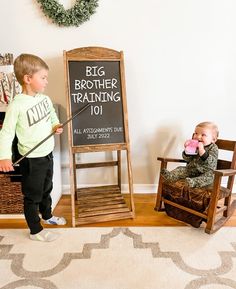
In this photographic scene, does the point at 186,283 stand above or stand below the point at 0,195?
below

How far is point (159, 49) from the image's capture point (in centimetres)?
222

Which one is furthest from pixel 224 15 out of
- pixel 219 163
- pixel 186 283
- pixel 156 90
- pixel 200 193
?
pixel 186 283

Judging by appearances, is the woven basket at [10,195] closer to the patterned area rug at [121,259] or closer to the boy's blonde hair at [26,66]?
the patterned area rug at [121,259]

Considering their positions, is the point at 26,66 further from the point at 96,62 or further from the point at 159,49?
the point at 159,49

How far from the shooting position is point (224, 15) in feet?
7.02

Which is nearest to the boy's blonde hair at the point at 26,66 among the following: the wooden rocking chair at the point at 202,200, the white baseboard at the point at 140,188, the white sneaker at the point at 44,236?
the white sneaker at the point at 44,236

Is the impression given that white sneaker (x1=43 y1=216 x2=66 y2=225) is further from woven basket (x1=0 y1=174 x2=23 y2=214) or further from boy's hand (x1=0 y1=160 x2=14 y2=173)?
boy's hand (x1=0 y1=160 x2=14 y2=173)

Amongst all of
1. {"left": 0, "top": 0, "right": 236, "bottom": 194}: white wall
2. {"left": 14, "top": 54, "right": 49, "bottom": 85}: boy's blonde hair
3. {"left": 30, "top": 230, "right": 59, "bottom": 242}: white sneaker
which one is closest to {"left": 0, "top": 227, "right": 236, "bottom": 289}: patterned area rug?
{"left": 30, "top": 230, "right": 59, "bottom": 242}: white sneaker

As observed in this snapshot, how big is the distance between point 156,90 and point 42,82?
1050 millimetres

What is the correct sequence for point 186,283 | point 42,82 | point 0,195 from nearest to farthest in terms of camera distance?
point 186,283 → point 42,82 → point 0,195

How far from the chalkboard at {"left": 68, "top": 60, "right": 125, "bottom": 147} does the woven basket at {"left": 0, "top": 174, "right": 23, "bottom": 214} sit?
0.54 m

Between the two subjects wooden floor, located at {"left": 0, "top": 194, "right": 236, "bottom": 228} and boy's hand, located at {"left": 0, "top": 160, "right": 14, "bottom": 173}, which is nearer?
boy's hand, located at {"left": 0, "top": 160, "right": 14, "bottom": 173}

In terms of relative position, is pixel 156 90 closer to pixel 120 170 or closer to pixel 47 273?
pixel 120 170

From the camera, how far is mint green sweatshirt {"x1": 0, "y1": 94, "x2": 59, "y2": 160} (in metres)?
1.55
